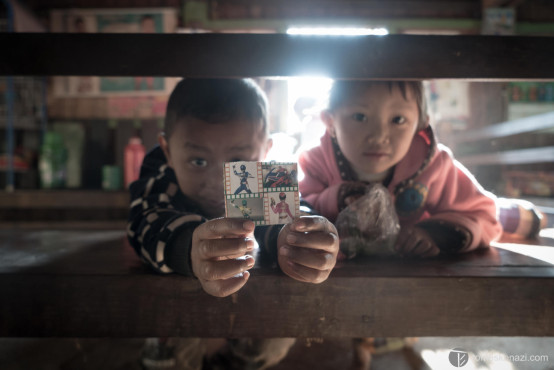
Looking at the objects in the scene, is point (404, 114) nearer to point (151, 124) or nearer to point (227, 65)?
point (227, 65)

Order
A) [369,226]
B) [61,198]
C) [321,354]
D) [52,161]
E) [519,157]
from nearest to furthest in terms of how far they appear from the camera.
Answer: [369,226], [321,354], [519,157], [61,198], [52,161]

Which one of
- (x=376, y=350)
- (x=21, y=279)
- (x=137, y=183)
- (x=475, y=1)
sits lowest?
(x=376, y=350)

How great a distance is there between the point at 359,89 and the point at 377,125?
0.10 metres

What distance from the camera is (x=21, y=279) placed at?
2.10 feet

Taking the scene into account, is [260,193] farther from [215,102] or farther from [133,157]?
[133,157]

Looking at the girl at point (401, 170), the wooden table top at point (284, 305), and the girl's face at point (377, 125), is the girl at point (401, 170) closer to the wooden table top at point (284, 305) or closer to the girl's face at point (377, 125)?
the girl's face at point (377, 125)

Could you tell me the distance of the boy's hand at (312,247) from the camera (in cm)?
51

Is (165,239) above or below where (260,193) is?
below

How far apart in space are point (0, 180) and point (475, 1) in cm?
583

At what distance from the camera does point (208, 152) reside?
80 cm

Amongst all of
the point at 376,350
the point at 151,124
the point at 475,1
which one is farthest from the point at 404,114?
the point at 475,1

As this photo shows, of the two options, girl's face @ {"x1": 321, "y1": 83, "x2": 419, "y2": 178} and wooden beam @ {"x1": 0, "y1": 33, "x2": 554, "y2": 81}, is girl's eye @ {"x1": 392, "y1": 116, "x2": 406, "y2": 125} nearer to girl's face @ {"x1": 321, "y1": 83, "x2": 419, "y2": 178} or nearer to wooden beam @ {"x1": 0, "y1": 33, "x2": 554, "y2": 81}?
girl's face @ {"x1": 321, "y1": 83, "x2": 419, "y2": 178}

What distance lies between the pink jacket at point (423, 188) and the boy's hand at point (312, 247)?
13.6 inches

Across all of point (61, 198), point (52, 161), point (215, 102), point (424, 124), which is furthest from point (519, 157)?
point (52, 161)
